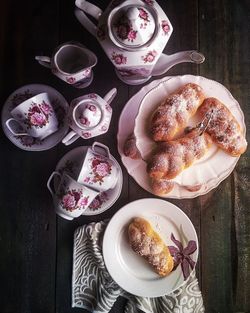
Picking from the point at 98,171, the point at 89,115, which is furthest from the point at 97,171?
the point at 89,115

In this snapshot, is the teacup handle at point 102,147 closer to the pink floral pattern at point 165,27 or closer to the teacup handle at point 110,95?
the teacup handle at point 110,95

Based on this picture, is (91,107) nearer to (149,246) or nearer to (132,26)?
(132,26)

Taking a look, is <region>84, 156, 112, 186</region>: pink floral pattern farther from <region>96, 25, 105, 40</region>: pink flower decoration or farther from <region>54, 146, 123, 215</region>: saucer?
<region>96, 25, 105, 40</region>: pink flower decoration

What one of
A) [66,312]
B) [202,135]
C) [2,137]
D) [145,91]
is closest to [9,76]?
[2,137]

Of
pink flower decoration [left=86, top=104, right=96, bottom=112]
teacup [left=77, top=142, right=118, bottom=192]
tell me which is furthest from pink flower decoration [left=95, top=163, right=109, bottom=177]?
pink flower decoration [left=86, top=104, right=96, bottom=112]

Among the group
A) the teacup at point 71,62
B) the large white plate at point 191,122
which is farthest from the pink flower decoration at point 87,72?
the large white plate at point 191,122

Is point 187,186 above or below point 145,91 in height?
below

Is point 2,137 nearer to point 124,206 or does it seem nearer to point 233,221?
point 124,206
